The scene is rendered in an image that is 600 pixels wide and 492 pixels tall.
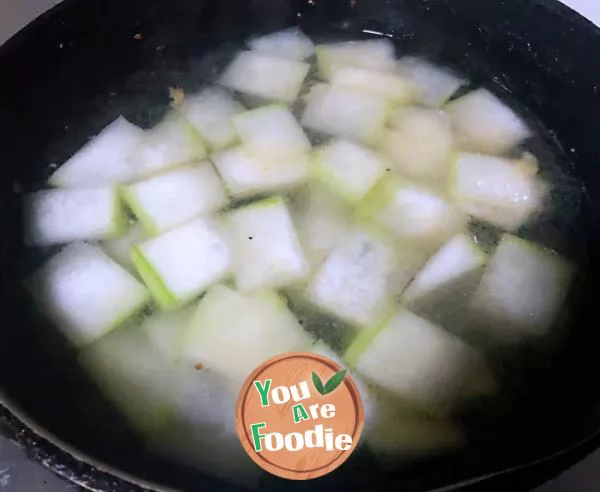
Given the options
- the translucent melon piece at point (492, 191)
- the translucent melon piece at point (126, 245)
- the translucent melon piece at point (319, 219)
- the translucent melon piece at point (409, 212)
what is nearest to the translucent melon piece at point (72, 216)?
the translucent melon piece at point (126, 245)

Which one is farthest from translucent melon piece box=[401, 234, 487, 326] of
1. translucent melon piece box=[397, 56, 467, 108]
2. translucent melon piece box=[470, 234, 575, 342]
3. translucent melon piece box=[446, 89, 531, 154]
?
translucent melon piece box=[397, 56, 467, 108]

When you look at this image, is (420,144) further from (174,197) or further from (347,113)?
(174,197)

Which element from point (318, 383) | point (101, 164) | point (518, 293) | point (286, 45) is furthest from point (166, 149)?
point (518, 293)

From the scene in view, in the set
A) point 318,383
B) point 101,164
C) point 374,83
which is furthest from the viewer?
point 374,83

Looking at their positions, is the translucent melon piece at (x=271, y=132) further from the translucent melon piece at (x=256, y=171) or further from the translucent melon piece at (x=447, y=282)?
the translucent melon piece at (x=447, y=282)

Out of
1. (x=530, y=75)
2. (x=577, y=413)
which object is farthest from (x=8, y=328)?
(x=530, y=75)

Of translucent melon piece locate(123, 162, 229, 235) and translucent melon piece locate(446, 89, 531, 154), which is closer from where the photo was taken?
translucent melon piece locate(123, 162, 229, 235)

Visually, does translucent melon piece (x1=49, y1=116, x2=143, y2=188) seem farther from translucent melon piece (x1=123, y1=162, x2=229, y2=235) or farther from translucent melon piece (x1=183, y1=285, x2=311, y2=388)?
translucent melon piece (x1=183, y1=285, x2=311, y2=388)
